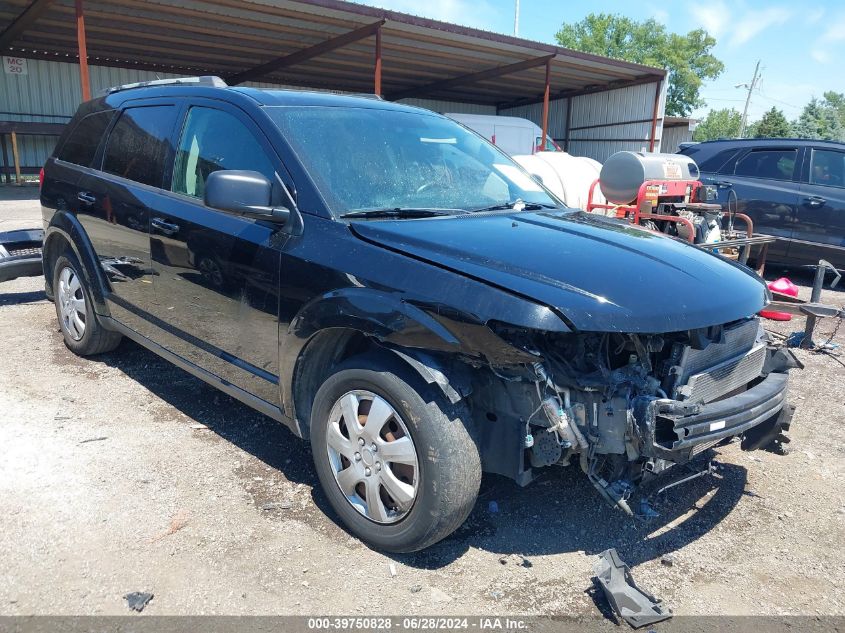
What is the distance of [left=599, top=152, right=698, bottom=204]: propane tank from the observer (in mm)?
7742

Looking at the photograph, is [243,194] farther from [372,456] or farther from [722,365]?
[722,365]

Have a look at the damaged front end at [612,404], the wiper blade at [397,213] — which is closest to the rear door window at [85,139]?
the wiper blade at [397,213]

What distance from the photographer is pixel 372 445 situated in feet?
9.09

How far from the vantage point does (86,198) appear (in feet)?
15.1

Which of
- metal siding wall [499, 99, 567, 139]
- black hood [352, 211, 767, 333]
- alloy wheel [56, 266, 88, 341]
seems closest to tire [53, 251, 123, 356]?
alloy wheel [56, 266, 88, 341]

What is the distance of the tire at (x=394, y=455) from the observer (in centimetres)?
257

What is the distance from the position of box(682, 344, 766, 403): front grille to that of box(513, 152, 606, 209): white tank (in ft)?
25.4

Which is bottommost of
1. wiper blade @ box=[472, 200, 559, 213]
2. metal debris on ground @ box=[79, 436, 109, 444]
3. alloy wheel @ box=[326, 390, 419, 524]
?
metal debris on ground @ box=[79, 436, 109, 444]

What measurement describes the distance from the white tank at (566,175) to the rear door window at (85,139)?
7040 millimetres

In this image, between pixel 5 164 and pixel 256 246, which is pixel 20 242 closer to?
pixel 256 246

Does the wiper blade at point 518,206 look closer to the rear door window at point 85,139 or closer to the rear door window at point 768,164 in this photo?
the rear door window at point 85,139

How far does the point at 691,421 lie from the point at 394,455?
1172mm

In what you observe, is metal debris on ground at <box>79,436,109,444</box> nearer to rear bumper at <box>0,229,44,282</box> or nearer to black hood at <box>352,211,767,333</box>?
black hood at <box>352,211,767,333</box>

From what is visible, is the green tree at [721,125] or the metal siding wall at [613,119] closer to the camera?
the metal siding wall at [613,119]
